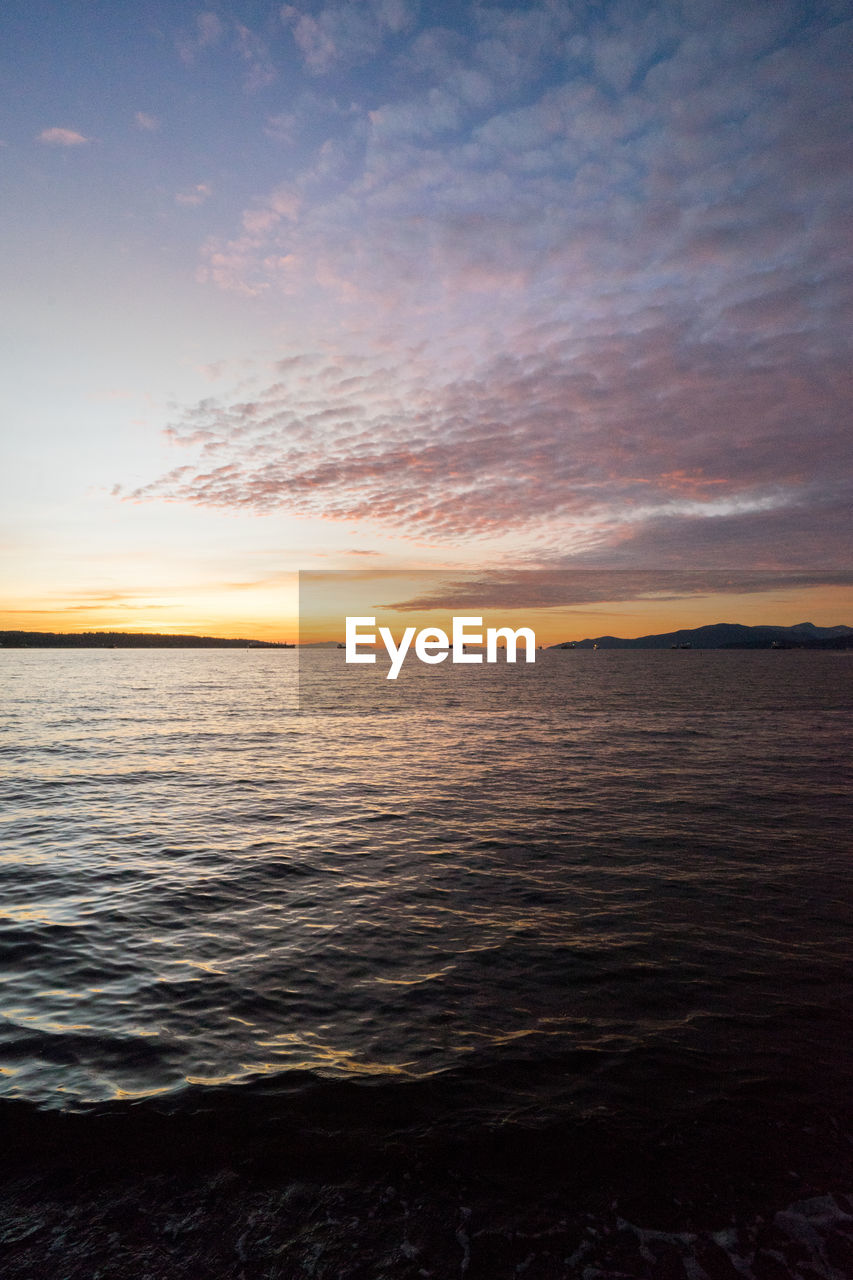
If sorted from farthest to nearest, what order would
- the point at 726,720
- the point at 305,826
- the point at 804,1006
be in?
the point at 726,720
the point at 305,826
the point at 804,1006

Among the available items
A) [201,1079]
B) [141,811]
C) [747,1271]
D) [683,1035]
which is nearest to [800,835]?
[683,1035]

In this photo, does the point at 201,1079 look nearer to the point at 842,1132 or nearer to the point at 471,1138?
the point at 471,1138

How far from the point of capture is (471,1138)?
7.87 m

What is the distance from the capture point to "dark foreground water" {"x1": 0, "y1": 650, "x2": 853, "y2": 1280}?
6.64 metres

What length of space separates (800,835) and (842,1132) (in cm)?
1524

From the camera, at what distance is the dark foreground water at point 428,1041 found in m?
6.64

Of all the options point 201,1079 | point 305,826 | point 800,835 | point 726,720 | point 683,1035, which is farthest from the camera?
point 726,720

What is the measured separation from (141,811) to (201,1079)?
60.2 ft

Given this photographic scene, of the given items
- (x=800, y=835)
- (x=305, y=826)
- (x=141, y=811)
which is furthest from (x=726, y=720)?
(x=141, y=811)

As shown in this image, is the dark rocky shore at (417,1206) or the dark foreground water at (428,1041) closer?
the dark rocky shore at (417,1206)

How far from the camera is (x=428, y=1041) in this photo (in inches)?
389

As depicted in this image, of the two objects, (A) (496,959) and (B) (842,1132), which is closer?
(B) (842,1132)

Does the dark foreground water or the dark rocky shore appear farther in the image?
the dark foreground water

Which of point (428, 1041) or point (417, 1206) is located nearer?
point (417, 1206)
